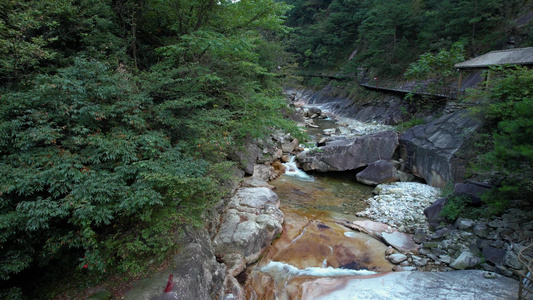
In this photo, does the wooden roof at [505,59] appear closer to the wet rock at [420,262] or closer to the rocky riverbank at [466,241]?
the rocky riverbank at [466,241]

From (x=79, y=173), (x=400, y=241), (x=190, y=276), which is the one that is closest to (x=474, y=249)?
(x=400, y=241)

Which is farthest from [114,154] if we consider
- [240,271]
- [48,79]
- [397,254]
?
[397,254]

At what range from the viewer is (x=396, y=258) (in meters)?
6.58

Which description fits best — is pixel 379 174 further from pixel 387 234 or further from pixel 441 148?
pixel 387 234

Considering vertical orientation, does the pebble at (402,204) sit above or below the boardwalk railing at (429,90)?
below

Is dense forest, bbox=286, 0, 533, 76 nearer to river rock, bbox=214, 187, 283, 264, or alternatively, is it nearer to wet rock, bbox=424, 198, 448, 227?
river rock, bbox=214, 187, 283, 264

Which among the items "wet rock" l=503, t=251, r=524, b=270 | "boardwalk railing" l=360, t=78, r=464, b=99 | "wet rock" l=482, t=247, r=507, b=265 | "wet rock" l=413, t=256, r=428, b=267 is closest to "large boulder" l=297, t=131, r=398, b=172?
"boardwalk railing" l=360, t=78, r=464, b=99

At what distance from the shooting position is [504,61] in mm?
11195

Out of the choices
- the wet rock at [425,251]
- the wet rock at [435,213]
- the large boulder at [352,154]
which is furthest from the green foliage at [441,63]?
the wet rock at [425,251]

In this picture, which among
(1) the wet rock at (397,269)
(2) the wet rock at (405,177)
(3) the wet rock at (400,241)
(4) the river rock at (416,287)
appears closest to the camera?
(4) the river rock at (416,287)

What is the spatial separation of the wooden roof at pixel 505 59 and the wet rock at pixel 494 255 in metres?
8.59

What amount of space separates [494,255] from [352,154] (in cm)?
728

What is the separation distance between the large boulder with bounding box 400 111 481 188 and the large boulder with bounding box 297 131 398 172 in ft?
3.19

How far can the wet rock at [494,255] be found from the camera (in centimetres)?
564
